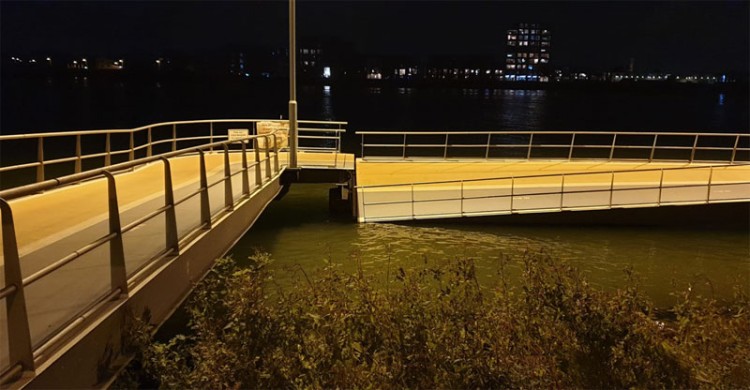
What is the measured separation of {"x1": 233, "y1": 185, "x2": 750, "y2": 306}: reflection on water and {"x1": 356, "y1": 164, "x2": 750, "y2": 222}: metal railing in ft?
2.15

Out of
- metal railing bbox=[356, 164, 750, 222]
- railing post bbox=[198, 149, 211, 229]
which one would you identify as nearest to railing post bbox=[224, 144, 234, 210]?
railing post bbox=[198, 149, 211, 229]

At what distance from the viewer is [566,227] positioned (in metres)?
17.0

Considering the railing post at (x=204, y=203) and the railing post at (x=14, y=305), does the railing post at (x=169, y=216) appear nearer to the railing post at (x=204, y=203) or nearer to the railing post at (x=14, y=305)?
the railing post at (x=204, y=203)

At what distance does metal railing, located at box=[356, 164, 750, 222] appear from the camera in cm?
1717

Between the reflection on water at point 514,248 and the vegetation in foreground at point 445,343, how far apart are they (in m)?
5.45

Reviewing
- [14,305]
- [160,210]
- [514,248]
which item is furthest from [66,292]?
[514,248]

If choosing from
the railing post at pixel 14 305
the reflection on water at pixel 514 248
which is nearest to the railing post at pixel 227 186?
the reflection on water at pixel 514 248

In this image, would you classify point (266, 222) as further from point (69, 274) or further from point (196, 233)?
point (69, 274)

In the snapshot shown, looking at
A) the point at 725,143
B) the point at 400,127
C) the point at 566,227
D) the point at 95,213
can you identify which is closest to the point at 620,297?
the point at 95,213

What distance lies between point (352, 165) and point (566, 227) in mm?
6764

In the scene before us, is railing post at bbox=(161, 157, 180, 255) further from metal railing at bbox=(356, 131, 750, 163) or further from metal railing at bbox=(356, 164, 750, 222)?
metal railing at bbox=(356, 131, 750, 163)

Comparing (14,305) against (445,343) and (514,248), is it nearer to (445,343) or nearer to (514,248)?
(445,343)

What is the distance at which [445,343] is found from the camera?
554 cm

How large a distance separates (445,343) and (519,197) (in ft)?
41.1
